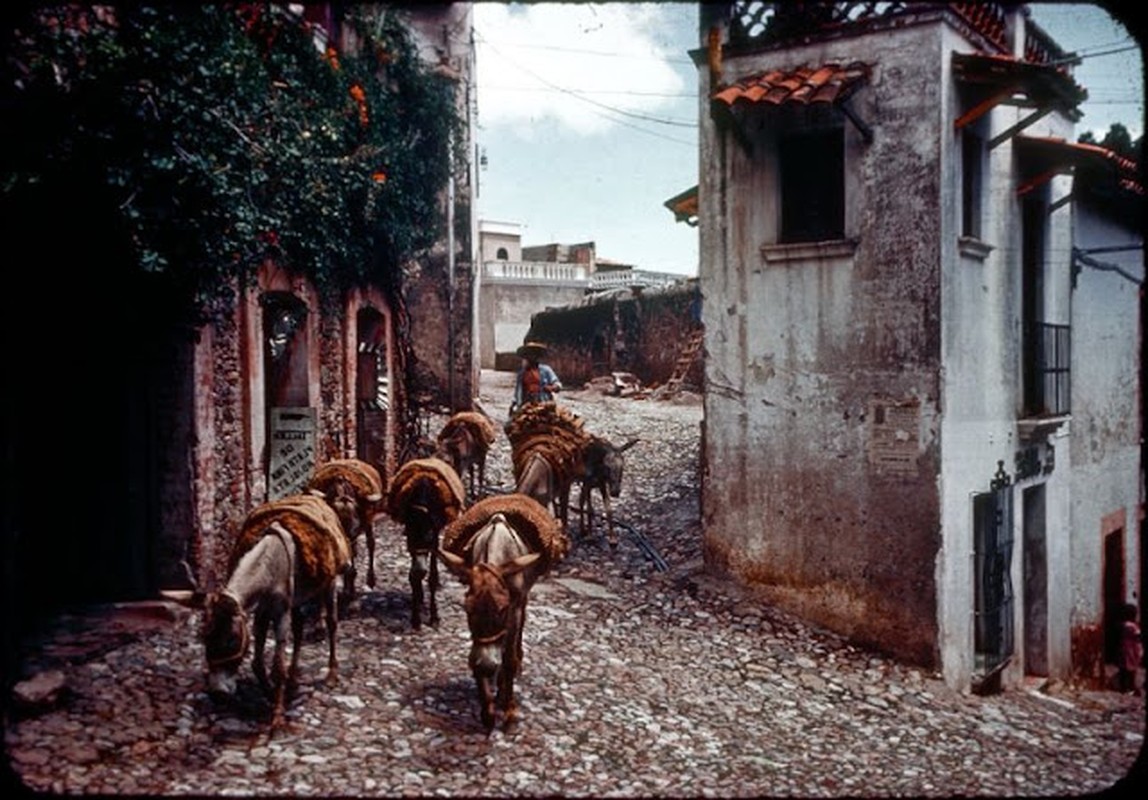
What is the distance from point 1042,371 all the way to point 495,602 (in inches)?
350

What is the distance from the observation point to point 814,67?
959cm

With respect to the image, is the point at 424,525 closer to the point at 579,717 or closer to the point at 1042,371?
the point at 579,717

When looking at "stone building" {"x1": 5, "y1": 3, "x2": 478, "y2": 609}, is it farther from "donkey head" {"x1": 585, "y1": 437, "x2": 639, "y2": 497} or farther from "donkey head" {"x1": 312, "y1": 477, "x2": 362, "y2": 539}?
"donkey head" {"x1": 585, "y1": 437, "x2": 639, "y2": 497}

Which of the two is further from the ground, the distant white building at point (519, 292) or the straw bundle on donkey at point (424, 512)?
the distant white building at point (519, 292)

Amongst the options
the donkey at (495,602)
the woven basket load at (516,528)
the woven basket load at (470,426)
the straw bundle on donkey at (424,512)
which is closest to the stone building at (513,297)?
the woven basket load at (470,426)

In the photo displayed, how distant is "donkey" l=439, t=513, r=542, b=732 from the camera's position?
19.5 feet

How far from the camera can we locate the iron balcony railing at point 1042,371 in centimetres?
1138

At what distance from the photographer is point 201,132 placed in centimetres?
701

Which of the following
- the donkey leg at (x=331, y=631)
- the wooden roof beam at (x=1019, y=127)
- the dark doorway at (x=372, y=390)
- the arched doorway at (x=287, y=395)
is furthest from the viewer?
the dark doorway at (x=372, y=390)

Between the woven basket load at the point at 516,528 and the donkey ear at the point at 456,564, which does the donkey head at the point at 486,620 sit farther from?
the woven basket load at the point at 516,528

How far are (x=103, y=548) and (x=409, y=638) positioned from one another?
3.02 m

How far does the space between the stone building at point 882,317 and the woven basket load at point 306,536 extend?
5.47 m

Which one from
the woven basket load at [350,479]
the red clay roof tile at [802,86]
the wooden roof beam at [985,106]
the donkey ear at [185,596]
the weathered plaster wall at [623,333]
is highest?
the red clay roof tile at [802,86]

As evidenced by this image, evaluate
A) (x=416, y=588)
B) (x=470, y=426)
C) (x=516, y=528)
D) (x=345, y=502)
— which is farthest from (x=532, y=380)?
(x=516, y=528)
